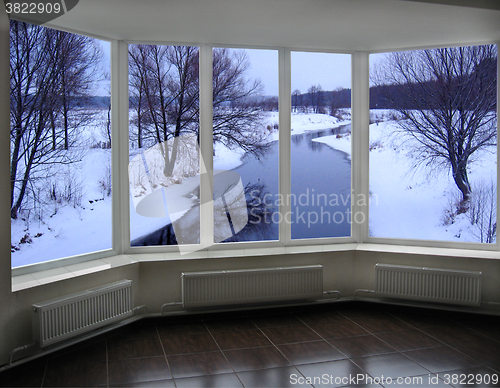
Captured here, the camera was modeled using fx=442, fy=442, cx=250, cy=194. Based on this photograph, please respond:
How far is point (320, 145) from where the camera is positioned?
16.4 feet

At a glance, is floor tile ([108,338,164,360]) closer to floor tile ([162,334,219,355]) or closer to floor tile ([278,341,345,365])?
floor tile ([162,334,219,355])

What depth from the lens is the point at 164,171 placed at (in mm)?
4594

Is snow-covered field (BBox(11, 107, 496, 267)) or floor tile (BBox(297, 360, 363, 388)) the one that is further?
snow-covered field (BBox(11, 107, 496, 267))

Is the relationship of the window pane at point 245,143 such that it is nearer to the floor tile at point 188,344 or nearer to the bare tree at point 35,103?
the floor tile at point 188,344

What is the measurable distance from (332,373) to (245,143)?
2490 mm

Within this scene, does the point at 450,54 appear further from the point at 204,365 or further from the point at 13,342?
the point at 13,342

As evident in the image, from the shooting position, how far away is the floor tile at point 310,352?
11.6 feet

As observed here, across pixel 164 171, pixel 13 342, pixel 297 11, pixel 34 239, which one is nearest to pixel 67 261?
pixel 34 239

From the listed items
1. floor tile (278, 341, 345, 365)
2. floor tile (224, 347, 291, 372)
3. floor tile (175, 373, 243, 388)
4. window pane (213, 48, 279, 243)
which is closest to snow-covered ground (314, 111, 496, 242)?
window pane (213, 48, 279, 243)

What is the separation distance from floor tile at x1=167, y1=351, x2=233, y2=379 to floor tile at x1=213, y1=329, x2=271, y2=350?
184 millimetres

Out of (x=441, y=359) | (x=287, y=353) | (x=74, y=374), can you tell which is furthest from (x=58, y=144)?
(x=441, y=359)

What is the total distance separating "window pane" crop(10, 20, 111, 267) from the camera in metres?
3.71

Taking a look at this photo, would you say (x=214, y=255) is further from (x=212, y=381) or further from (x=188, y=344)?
(x=212, y=381)

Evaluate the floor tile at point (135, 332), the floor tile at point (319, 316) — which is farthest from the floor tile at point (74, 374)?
the floor tile at point (319, 316)
